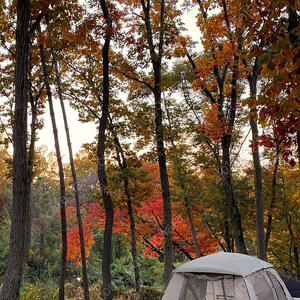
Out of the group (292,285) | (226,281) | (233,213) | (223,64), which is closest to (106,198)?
(226,281)

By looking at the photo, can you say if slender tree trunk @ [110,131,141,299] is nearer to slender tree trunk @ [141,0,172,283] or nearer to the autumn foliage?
the autumn foliage

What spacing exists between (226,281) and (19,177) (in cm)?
464

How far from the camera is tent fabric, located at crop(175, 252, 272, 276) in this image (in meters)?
6.28

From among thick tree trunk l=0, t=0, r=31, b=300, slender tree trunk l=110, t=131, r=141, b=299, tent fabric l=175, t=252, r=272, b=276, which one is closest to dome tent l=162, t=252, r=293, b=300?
tent fabric l=175, t=252, r=272, b=276

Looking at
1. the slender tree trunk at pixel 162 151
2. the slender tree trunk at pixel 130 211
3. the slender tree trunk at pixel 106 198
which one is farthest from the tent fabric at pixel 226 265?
the slender tree trunk at pixel 130 211

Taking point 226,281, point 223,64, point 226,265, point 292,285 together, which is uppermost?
point 223,64

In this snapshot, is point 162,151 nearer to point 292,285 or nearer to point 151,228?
point 292,285

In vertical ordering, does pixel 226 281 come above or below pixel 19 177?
below

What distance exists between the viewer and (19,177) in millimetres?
5367

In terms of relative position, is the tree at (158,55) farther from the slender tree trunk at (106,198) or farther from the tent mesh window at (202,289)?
the tent mesh window at (202,289)

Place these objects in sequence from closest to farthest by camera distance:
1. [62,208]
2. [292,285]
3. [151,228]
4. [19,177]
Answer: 1. [19,177]
2. [292,285]
3. [62,208]
4. [151,228]

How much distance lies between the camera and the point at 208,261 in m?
6.79

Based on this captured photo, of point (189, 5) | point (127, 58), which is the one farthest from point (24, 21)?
point (189, 5)

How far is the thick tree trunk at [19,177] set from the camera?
512cm
